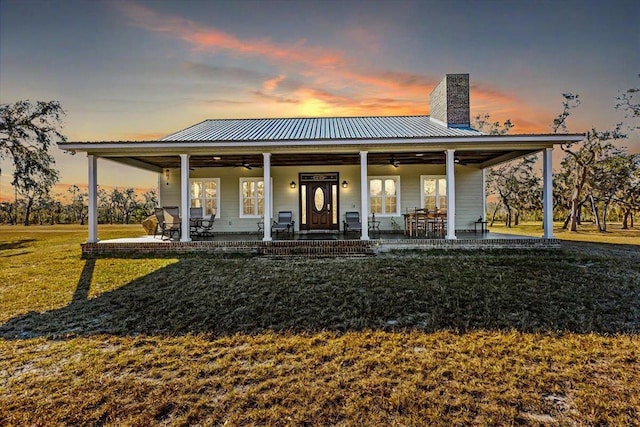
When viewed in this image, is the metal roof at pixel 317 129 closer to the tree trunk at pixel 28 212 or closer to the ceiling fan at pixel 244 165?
the ceiling fan at pixel 244 165

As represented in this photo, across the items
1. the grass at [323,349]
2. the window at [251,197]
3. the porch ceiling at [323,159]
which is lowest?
the grass at [323,349]

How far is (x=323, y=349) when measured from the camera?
11.4 feet

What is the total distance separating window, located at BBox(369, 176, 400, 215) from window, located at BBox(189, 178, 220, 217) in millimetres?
5808

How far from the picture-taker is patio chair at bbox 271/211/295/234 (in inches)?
461

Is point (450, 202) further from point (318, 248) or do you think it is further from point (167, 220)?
point (167, 220)

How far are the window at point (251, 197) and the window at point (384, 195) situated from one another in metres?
4.13

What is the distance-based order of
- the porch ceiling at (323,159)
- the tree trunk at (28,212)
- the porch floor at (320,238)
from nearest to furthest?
the porch floor at (320,238) → the porch ceiling at (323,159) → the tree trunk at (28,212)

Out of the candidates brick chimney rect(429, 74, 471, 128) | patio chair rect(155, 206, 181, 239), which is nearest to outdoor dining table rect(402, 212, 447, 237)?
brick chimney rect(429, 74, 471, 128)

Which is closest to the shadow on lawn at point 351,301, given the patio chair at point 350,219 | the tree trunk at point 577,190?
the patio chair at point 350,219

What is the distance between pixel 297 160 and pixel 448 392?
9883mm

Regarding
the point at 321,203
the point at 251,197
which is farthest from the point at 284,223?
the point at 251,197

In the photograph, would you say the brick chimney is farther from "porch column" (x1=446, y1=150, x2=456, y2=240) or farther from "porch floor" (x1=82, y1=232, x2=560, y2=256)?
"porch floor" (x1=82, y1=232, x2=560, y2=256)

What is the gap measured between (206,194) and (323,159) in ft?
15.4

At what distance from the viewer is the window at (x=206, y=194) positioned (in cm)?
1295
